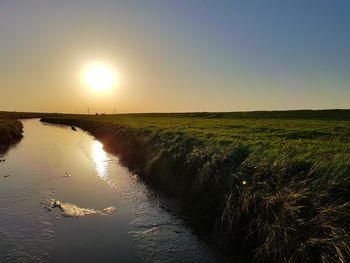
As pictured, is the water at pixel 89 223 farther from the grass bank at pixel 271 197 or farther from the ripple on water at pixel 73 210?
the grass bank at pixel 271 197

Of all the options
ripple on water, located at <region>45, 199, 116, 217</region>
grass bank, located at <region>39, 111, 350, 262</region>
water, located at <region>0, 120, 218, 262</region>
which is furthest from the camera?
ripple on water, located at <region>45, 199, 116, 217</region>

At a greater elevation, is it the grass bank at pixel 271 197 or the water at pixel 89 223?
the grass bank at pixel 271 197

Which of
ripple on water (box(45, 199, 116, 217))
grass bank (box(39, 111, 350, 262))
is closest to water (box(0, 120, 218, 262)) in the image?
ripple on water (box(45, 199, 116, 217))

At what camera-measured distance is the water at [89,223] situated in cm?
1282

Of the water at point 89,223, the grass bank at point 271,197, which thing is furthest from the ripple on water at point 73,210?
the grass bank at point 271,197

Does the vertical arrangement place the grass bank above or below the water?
above

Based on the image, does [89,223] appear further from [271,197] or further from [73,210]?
[271,197]

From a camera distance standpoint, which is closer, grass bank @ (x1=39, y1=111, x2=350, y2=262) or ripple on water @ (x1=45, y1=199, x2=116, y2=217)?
grass bank @ (x1=39, y1=111, x2=350, y2=262)

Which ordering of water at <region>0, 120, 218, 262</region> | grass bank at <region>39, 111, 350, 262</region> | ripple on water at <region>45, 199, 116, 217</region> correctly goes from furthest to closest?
1. ripple on water at <region>45, 199, 116, 217</region>
2. water at <region>0, 120, 218, 262</region>
3. grass bank at <region>39, 111, 350, 262</region>

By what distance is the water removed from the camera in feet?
42.1

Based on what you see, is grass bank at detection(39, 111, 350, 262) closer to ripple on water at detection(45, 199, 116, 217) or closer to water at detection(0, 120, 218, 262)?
water at detection(0, 120, 218, 262)

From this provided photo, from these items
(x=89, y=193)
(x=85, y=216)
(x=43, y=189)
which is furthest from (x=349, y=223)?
(x=43, y=189)

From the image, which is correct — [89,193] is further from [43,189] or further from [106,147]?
[106,147]

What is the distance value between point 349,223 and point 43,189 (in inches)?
691
